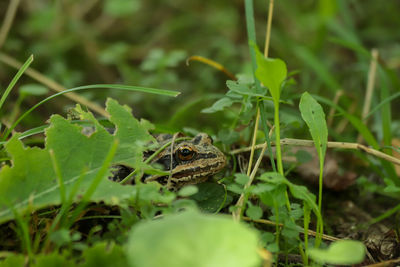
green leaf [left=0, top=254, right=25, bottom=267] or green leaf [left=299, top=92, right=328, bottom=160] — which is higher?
green leaf [left=299, top=92, right=328, bottom=160]

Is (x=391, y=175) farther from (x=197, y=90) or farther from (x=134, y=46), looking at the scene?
(x=134, y=46)

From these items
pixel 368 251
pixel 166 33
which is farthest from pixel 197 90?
pixel 368 251

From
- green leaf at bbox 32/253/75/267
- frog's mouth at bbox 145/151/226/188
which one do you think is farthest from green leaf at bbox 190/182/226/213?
green leaf at bbox 32/253/75/267

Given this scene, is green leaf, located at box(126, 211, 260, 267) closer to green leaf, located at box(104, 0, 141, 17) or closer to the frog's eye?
the frog's eye

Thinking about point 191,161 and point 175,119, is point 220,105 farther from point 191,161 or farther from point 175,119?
point 175,119

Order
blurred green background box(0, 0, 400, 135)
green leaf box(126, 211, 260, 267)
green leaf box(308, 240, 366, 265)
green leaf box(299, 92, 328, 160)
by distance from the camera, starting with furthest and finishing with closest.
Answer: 1. blurred green background box(0, 0, 400, 135)
2. green leaf box(299, 92, 328, 160)
3. green leaf box(308, 240, 366, 265)
4. green leaf box(126, 211, 260, 267)

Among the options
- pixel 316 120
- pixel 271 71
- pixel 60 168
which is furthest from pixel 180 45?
pixel 60 168
